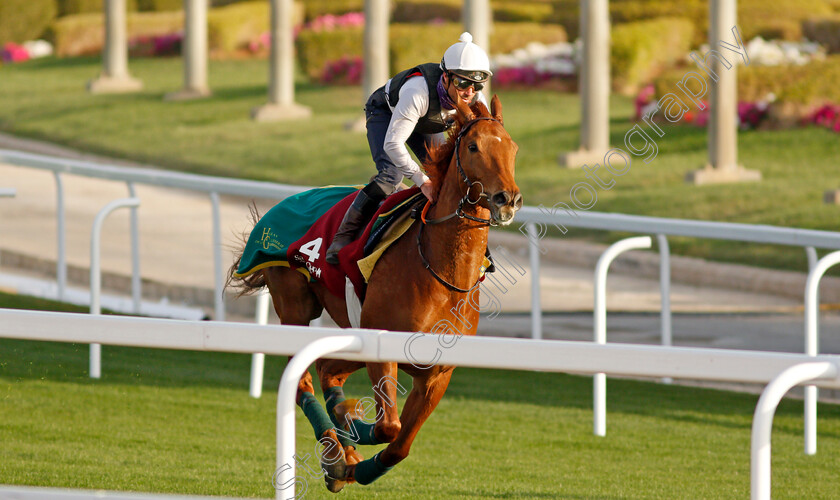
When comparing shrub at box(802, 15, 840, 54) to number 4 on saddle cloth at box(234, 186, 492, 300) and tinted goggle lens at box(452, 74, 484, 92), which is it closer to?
number 4 on saddle cloth at box(234, 186, 492, 300)

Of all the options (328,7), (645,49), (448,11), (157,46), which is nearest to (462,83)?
(645,49)

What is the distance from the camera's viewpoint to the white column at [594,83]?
1439 cm

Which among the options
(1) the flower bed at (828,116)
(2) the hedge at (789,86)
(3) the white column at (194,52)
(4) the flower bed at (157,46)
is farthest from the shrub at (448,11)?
(1) the flower bed at (828,116)

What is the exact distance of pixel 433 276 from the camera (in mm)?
4105

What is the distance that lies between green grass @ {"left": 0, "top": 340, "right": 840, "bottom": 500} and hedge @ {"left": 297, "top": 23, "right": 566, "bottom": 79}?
14.4 meters

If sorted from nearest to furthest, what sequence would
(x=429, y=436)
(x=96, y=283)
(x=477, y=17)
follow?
(x=429, y=436) < (x=96, y=283) < (x=477, y=17)

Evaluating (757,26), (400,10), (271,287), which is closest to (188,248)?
(271,287)

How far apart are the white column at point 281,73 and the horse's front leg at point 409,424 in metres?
14.8

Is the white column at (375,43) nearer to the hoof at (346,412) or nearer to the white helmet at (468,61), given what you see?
the hoof at (346,412)

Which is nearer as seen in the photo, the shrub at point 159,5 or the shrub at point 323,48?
the shrub at point 323,48

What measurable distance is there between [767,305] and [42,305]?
5.48m

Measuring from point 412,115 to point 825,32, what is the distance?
57.9 feet

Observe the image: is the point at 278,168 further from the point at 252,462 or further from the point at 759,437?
the point at 759,437

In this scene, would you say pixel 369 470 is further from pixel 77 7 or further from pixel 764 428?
pixel 77 7
